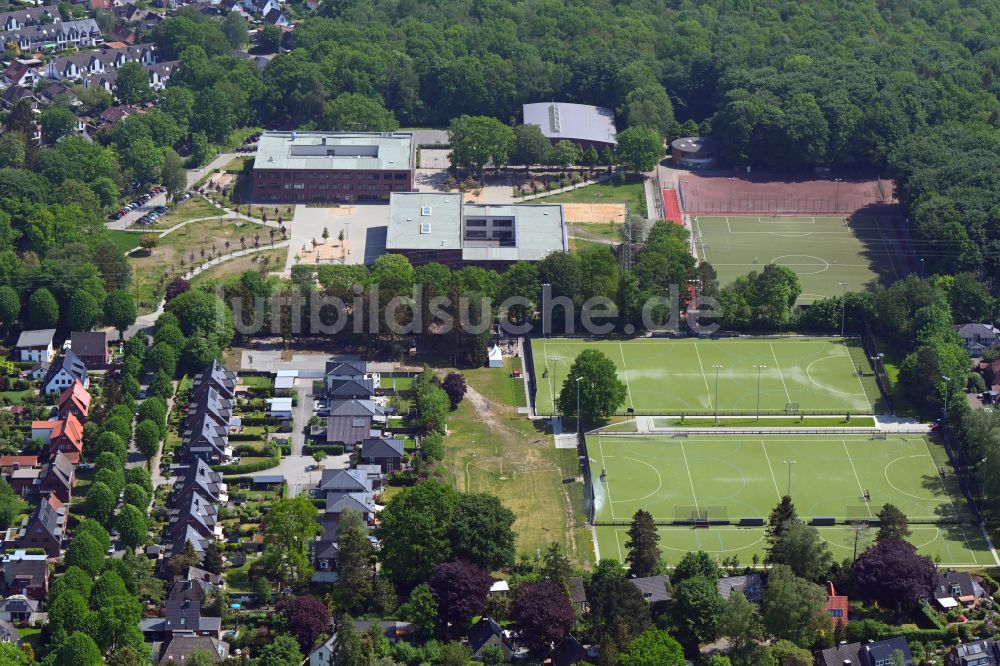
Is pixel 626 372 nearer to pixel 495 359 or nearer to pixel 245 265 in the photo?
pixel 495 359

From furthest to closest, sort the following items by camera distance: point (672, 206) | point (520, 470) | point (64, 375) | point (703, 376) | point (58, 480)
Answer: point (672, 206) < point (703, 376) < point (64, 375) < point (520, 470) < point (58, 480)

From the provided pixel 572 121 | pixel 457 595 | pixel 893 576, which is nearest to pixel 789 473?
pixel 893 576

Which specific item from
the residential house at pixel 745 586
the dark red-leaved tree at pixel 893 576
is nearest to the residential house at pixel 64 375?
the residential house at pixel 745 586

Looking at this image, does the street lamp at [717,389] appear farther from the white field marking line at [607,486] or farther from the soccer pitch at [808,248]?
the soccer pitch at [808,248]

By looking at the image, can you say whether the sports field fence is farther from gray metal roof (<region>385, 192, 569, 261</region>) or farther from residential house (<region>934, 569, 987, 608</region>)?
gray metal roof (<region>385, 192, 569, 261</region>)

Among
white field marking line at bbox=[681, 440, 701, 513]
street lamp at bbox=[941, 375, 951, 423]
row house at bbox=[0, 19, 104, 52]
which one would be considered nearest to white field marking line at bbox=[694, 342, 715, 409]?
white field marking line at bbox=[681, 440, 701, 513]
